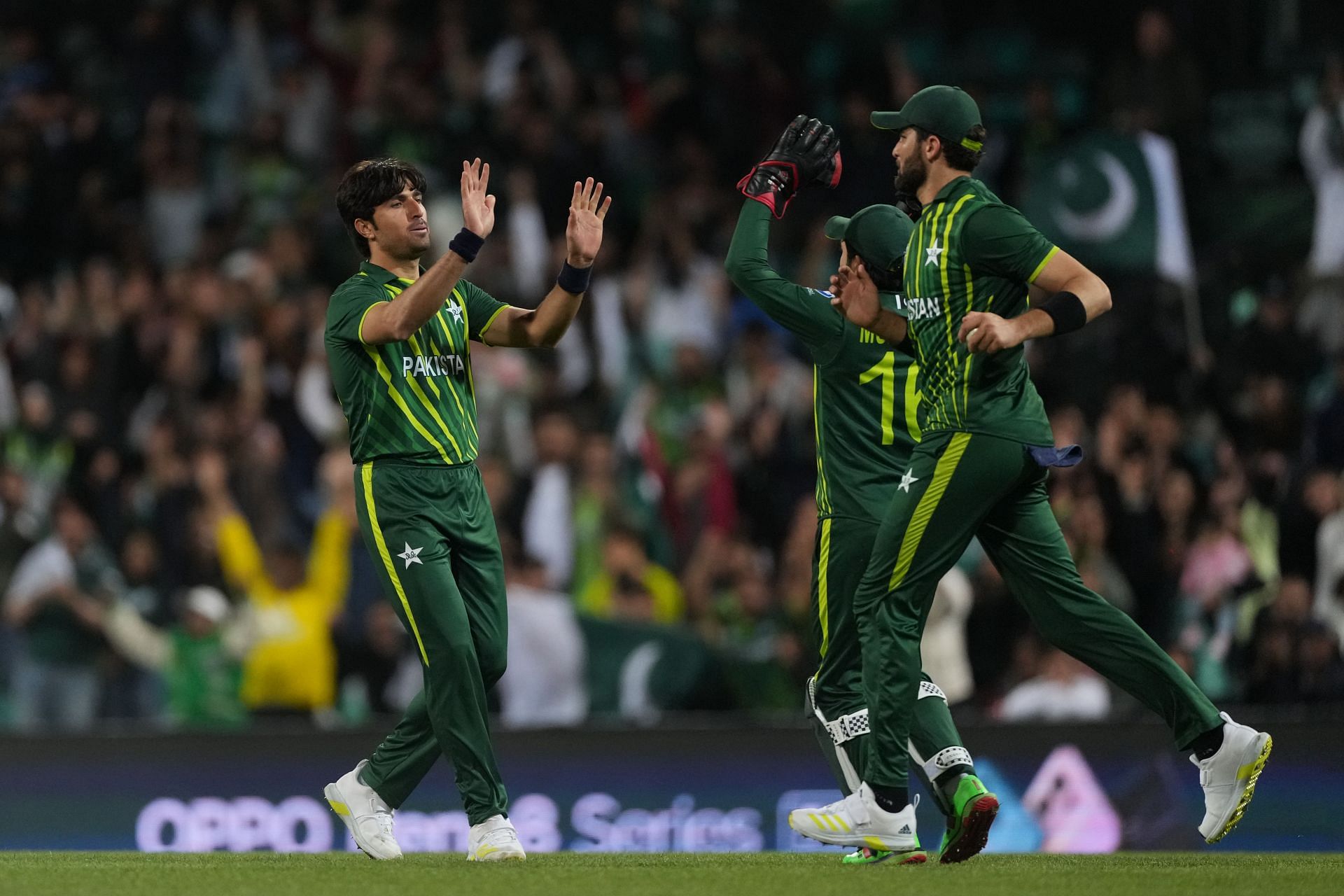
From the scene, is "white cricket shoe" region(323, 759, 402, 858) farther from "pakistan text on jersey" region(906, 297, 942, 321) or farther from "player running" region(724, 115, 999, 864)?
"pakistan text on jersey" region(906, 297, 942, 321)

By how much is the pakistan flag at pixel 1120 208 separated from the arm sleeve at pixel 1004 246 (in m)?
6.76

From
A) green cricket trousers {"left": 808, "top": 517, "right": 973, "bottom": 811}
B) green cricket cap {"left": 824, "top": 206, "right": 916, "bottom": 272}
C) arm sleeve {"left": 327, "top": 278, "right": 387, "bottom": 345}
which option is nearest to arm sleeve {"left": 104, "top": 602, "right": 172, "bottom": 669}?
arm sleeve {"left": 327, "top": 278, "right": 387, "bottom": 345}

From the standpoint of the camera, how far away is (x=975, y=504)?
689 cm

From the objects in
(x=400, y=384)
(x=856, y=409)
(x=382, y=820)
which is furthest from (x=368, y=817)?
(x=856, y=409)

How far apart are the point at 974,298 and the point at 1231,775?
5.72 feet

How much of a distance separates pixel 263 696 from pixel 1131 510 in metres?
4.91

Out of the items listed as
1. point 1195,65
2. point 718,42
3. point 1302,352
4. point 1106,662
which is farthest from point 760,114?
point 1106,662

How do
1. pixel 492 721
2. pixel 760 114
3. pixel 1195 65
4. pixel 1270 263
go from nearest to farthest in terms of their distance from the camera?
pixel 492 721, pixel 1270 263, pixel 1195 65, pixel 760 114

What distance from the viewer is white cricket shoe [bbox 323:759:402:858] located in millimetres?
7578

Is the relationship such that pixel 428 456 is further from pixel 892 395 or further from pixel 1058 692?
pixel 1058 692

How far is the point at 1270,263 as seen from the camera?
13883 mm

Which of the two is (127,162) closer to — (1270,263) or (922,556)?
(1270,263)

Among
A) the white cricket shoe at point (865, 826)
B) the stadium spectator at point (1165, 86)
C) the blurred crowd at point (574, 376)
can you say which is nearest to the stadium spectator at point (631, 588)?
the blurred crowd at point (574, 376)

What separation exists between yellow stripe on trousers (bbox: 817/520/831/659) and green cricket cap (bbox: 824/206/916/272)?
36.8 inches
